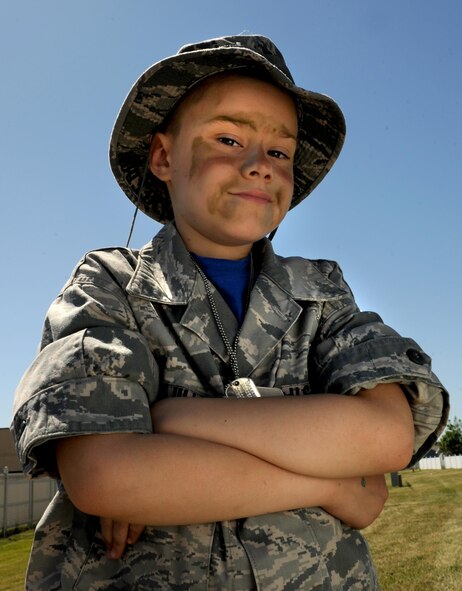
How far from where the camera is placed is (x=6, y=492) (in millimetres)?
14766

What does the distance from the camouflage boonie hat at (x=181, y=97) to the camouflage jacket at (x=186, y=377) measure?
1.38ft

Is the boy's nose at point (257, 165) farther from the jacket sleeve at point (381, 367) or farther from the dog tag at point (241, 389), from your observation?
the dog tag at point (241, 389)

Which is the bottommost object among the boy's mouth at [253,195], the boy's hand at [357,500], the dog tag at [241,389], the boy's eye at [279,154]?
the boy's hand at [357,500]

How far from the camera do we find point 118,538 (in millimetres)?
1522

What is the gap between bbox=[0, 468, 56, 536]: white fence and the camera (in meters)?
14.6

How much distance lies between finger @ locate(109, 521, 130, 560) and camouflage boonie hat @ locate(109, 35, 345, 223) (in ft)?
3.51

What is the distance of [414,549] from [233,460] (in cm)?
534

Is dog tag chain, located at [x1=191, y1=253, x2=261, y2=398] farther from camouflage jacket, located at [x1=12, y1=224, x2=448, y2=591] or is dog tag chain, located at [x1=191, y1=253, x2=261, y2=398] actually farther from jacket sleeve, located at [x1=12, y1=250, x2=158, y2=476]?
jacket sleeve, located at [x1=12, y1=250, x2=158, y2=476]

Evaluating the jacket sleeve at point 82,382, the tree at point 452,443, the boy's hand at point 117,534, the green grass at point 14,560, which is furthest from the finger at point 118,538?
the tree at point 452,443

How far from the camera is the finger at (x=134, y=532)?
1.52m

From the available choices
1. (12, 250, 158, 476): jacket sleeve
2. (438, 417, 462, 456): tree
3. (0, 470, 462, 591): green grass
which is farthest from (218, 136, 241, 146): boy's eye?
(438, 417, 462, 456): tree

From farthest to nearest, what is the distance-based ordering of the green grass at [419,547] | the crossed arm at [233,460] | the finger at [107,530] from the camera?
the green grass at [419,547], the finger at [107,530], the crossed arm at [233,460]

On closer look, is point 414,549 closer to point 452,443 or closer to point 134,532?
point 134,532

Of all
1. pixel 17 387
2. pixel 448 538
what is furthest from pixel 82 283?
pixel 448 538
